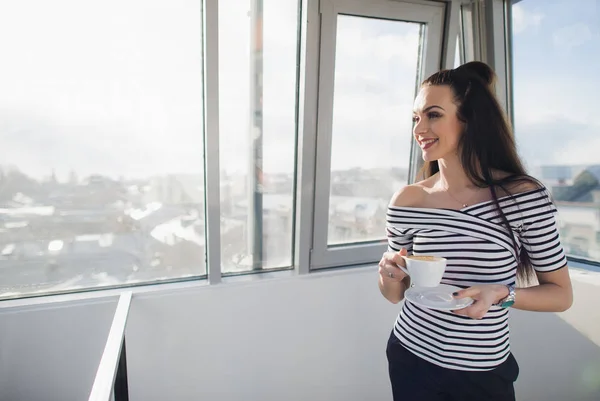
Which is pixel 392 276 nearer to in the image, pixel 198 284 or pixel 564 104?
pixel 198 284

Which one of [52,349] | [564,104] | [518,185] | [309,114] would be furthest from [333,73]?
[52,349]

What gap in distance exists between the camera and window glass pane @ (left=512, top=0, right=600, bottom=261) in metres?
1.82

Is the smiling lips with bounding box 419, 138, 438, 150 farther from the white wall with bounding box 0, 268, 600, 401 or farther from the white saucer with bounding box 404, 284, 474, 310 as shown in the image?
the white wall with bounding box 0, 268, 600, 401

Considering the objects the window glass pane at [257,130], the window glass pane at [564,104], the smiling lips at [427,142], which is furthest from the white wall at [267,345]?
the smiling lips at [427,142]

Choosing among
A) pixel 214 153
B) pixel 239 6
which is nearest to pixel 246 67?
pixel 239 6

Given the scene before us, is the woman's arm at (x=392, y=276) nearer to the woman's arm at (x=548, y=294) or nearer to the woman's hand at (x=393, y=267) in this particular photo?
the woman's hand at (x=393, y=267)

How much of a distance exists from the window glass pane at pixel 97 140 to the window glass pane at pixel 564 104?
167cm

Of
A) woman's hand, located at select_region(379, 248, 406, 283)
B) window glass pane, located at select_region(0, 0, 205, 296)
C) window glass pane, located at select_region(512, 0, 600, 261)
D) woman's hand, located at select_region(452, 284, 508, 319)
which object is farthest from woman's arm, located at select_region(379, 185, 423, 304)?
window glass pane, located at select_region(512, 0, 600, 261)

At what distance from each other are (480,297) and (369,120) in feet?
4.15

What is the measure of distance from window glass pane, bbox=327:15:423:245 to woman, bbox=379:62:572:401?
840 millimetres

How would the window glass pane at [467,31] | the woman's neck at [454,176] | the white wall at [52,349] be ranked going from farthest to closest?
the window glass pane at [467,31], the white wall at [52,349], the woman's neck at [454,176]

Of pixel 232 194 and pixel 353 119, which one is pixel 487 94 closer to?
pixel 353 119

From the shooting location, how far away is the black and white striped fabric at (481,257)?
3.03ft

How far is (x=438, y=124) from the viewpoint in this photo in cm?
102
